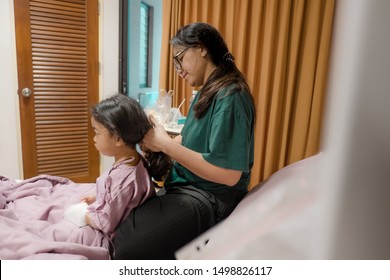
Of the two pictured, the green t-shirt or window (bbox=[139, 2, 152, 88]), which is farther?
window (bbox=[139, 2, 152, 88])

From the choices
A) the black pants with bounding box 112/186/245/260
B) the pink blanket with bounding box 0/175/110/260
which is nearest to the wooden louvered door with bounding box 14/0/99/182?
the pink blanket with bounding box 0/175/110/260

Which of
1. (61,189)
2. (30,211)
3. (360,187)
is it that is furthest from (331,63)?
(61,189)

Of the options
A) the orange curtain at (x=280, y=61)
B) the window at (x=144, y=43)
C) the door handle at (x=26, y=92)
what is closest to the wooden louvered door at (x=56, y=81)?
the door handle at (x=26, y=92)

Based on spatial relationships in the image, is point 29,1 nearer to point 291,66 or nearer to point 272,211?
point 291,66

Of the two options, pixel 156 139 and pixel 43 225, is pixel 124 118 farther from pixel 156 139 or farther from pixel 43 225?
pixel 43 225

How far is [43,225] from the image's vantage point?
1089mm

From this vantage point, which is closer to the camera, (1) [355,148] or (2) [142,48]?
(1) [355,148]

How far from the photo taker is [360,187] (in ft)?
0.74

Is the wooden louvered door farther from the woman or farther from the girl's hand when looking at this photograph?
the woman

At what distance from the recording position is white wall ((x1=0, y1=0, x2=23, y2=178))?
225 centimetres

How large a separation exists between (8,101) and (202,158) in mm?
2049

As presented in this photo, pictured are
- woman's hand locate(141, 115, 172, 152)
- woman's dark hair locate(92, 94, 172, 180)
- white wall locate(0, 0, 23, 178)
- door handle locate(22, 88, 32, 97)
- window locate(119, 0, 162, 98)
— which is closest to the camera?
woman's hand locate(141, 115, 172, 152)

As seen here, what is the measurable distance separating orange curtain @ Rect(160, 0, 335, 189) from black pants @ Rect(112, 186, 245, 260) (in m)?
1.19

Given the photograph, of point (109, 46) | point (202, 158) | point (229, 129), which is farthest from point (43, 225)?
point (109, 46)
